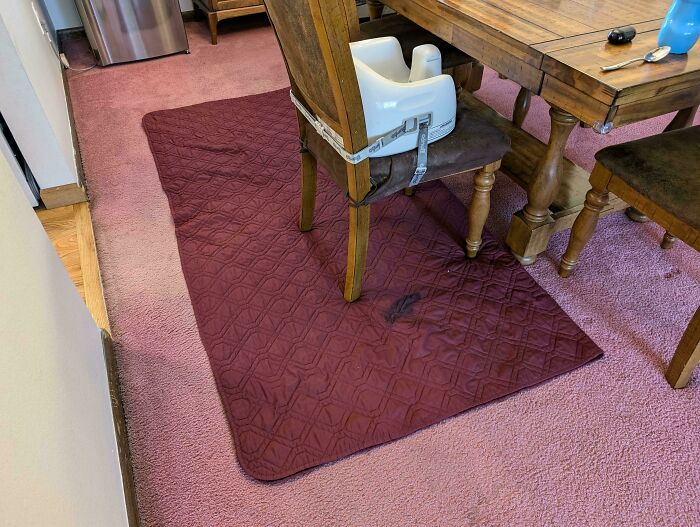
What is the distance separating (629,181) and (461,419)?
733 mm

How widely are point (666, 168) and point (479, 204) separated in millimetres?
496

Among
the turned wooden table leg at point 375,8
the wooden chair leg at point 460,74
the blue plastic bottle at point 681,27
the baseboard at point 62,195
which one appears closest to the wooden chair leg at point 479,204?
the blue plastic bottle at point 681,27

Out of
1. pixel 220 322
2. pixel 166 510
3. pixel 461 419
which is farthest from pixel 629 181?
pixel 166 510

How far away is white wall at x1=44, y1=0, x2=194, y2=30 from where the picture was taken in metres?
3.15

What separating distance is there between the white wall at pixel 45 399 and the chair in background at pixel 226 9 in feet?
7.94

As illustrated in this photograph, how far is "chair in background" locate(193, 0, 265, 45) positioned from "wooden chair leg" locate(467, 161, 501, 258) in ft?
7.23

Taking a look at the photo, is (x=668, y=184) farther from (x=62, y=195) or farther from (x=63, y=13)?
(x=63, y=13)

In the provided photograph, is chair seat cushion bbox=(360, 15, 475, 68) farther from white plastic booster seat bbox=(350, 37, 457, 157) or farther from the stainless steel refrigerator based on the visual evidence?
the stainless steel refrigerator

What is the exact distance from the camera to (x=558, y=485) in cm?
117

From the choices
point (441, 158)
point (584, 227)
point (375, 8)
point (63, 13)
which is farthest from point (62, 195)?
point (63, 13)

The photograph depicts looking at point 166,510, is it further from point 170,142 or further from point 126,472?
point 170,142

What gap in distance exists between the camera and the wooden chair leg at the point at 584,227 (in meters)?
1.46

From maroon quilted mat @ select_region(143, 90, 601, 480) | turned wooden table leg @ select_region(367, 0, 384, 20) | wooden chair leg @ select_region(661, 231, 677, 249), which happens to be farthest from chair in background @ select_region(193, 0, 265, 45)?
wooden chair leg @ select_region(661, 231, 677, 249)

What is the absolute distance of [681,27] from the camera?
3.69ft
